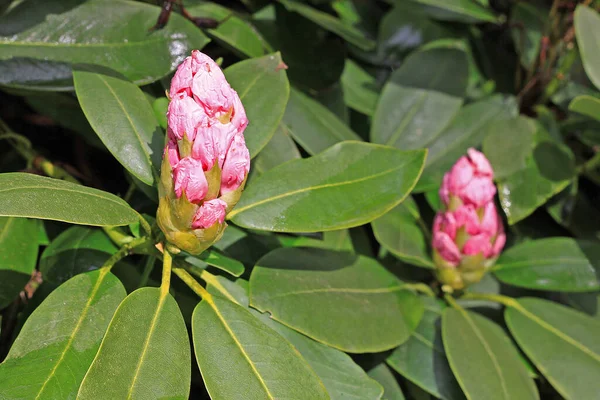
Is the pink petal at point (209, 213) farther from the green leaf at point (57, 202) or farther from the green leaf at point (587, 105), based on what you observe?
the green leaf at point (587, 105)

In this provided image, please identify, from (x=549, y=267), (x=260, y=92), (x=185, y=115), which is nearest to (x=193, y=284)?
(x=185, y=115)

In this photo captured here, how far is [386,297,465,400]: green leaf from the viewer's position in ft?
3.89

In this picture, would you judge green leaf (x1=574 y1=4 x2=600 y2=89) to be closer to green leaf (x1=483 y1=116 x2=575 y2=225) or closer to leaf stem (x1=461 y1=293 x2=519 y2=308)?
green leaf (x1=483 y1=116 x2=575 y2=225)

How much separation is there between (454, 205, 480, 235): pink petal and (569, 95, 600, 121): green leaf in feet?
1.15

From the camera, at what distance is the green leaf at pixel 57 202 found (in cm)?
76

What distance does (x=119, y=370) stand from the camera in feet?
2.57

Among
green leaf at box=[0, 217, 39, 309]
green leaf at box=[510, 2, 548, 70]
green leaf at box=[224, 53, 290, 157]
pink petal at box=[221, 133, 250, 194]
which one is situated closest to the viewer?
pink petal at box=[221, 133, 250, 194]

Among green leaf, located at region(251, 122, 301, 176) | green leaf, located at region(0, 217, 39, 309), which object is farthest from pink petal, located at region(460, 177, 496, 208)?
green leaf, located at region(0, 217, 39, 309)

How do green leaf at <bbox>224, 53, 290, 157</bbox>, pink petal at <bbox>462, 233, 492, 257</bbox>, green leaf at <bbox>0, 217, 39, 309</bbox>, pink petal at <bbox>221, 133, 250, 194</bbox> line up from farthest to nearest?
pink petal at <bbox>462, 233, 492, 257</bbox>
green leaf at <bbox>224, 53, 290, 157</bbox>
green leaf at <bbox>0, 217, 39, 309</bbox>
pink petal at <bbox>221, 133, 250, 194</bbox>

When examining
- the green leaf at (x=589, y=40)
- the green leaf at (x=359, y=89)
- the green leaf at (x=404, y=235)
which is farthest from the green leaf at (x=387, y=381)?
the green leaf at (x=589, y=40)

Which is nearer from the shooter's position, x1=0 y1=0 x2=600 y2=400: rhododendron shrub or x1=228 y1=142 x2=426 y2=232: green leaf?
x1=0 y1=0 x2=600 y2=400: rhododendron shrub

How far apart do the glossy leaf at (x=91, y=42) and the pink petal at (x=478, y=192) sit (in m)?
0.62

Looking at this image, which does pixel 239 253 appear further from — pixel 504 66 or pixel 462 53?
pixel 504 66

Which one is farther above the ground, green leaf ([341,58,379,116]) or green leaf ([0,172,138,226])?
green leaf ([0,172,138,226])
